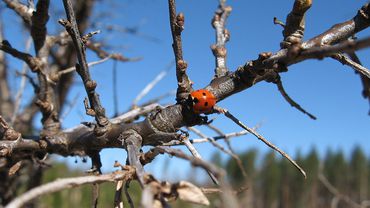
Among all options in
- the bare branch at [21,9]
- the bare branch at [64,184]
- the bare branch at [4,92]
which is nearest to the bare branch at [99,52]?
the bare branch at [21,9]

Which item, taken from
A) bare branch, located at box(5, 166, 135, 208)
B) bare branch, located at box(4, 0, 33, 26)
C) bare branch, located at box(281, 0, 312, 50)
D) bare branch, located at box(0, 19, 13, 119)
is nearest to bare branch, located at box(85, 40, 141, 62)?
bare branch, located at box(4, 0, 33, 26)

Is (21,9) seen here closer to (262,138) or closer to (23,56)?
(23,56)

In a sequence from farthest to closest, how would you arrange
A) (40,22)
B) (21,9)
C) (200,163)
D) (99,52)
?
(99,52)
(21,9)
(40,22)
(200,163)

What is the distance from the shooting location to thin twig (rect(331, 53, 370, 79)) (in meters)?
0.82

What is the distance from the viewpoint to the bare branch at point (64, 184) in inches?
19.7

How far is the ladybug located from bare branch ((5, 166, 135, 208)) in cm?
24

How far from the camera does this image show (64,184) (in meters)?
0.57

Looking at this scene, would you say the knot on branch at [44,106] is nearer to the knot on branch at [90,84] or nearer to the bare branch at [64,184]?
the knot on branch at [90,84]

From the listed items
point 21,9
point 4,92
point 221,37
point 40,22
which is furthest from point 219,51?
point 4,92

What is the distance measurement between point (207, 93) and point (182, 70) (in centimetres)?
7

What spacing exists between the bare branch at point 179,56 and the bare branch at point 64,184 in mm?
287

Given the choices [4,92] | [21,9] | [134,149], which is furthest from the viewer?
[4,92]

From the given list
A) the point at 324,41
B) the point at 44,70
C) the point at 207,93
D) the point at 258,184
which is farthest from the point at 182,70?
the point at 258,184

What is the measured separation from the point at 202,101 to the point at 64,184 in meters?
0.36
